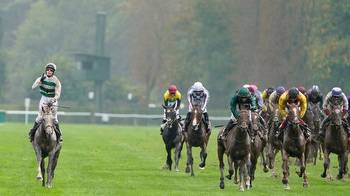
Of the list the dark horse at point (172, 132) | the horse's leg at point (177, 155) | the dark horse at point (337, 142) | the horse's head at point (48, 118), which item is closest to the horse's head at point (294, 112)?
the dark horse at point (337, 142)

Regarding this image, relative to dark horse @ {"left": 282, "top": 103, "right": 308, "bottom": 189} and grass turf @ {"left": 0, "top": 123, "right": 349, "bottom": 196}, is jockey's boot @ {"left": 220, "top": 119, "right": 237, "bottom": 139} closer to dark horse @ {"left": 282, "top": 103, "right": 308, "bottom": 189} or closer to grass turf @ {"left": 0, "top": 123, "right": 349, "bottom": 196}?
grass turf @ {"left": 0, "top": 123, "right": 349, "bottom": 196}

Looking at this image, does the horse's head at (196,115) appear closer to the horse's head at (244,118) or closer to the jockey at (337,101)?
the jockey at (337,101)

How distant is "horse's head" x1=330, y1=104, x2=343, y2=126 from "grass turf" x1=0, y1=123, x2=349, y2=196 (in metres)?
1.48

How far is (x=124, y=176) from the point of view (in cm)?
2730

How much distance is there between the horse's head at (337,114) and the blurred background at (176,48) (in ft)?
134

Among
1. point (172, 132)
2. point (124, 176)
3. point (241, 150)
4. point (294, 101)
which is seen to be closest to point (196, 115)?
point (172, 132)

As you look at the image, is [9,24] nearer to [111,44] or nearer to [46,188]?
[111,44]

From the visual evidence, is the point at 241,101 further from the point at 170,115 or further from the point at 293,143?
the point at 170,115

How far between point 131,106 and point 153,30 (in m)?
6.50

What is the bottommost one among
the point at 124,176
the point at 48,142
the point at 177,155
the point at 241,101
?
the point at 124,176

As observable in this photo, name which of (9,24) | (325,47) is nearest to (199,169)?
(325,47)

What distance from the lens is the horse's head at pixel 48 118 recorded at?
23.0 m

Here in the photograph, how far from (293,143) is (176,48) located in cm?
6060

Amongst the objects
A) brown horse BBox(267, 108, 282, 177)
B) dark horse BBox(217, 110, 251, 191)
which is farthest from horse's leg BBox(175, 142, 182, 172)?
dark horse BBox(217, 110, 251, 191)
